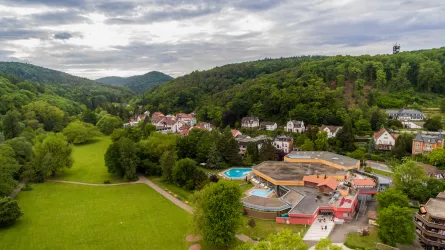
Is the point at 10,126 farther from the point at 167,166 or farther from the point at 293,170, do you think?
the point at 293,170

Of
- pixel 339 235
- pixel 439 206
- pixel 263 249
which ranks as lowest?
pixel 339 235

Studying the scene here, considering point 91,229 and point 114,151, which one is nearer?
point 91,229

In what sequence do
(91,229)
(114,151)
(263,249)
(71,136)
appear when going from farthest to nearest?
(71,136), (114,151), (91,229), (263,249)

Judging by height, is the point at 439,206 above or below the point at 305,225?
above

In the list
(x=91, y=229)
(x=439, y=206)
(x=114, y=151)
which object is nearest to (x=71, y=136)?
(x=114, y=151)

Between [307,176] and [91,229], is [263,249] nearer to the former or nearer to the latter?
[91,229]
